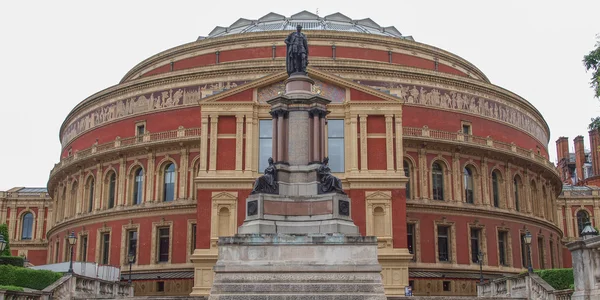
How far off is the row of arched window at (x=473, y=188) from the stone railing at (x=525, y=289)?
17.3 meters

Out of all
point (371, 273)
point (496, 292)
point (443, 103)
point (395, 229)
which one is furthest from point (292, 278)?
point (443, 103)

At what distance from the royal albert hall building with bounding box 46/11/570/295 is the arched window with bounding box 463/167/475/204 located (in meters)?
0.09

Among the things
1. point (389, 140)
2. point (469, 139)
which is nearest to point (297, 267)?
point (389, 140)

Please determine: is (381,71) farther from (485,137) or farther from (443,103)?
(485,137)

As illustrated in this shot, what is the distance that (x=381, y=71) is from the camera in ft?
174

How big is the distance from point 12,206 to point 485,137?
165 feet

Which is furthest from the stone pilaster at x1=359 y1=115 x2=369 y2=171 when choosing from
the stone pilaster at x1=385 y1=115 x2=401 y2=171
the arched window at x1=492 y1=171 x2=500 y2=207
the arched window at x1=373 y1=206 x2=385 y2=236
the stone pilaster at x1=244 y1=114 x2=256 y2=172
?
the arched window at x1=492 y1=171 x2=500 y2=207

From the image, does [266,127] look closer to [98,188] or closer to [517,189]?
[98,188]

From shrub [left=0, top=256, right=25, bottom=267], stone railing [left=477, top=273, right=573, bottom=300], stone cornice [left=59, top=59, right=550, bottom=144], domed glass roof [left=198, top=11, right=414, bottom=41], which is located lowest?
stone railing [left=477, top=273, right=573, bottom=300]

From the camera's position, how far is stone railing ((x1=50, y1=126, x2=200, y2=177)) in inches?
2057

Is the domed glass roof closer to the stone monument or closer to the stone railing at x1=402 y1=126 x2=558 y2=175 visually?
the stone railing at x1=402 y1=126 x2=558 y2=175

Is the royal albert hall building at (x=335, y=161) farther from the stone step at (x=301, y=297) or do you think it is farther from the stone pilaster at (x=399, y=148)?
the stone step at (x=301, y=297)

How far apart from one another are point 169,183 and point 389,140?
57.4 feet

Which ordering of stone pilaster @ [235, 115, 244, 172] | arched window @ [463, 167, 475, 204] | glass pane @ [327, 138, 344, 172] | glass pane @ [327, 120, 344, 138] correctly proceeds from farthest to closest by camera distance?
arched window @ [463, 167, 475, 204] < glass pane @ [327, 120, 344, 138] < glass pane @ [327, 138, 344, 172] < stone pilaster @ [235, 115, 244, 172]
